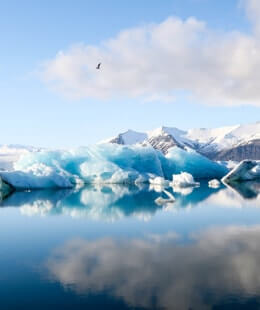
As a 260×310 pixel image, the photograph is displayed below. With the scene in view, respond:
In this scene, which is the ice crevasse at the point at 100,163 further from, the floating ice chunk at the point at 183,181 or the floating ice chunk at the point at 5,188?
the floating ice chunk at the point at 5,188

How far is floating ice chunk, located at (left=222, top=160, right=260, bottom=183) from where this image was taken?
39.4 metres

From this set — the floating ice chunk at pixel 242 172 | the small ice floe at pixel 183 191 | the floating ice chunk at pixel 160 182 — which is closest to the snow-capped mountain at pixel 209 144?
the floating ice chunk at pixel 242 172

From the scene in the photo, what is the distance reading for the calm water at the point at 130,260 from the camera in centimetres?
649

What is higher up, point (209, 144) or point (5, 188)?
point (209, 144)

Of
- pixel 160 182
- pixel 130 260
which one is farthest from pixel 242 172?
pixel 130 260

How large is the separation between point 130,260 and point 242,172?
33.6 meters

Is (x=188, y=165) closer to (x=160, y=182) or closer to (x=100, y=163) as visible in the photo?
(x=160, y=182)

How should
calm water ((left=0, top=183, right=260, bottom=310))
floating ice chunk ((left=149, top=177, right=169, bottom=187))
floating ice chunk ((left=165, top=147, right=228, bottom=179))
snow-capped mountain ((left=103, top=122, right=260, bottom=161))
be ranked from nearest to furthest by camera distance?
1. calm water ((left=0, top=183, right=260, bottom=310))
2. floating ice chunk ((left=149, top=177, right=169, bottom=187))
3. floating ice chunk ((left=165, top=147, right=228, bottom=179))
4. snow-capped mountain ((left=103, top=122, right=260, bottom=161))

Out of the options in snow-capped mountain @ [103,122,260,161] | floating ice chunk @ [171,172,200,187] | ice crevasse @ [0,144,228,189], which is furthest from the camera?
snow-capped mountain @ [103,122,260,161]

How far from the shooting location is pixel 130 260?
8953 millimetres

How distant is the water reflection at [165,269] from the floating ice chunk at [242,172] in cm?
2863

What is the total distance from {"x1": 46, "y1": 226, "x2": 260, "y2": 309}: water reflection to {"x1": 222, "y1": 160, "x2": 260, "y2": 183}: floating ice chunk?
93.9 ft

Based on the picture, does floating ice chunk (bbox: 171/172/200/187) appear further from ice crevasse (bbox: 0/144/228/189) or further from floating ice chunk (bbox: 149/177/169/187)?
ice crevasse (bbox: 0/144/228/189)

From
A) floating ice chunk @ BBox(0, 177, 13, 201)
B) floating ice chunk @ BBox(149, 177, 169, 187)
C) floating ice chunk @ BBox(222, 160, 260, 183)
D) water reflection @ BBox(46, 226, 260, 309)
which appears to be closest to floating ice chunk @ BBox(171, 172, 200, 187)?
floating ice chunk @ BBox(149, 177, 169, 187)
